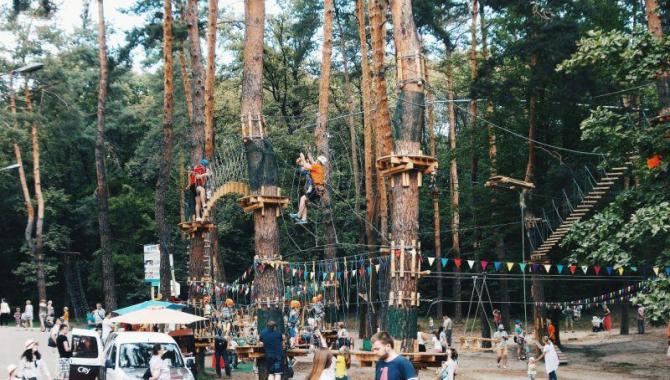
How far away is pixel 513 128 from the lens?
103ft

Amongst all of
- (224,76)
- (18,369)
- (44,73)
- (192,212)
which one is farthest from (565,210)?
(44,73)

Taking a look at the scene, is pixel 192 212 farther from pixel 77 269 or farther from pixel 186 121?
pixel 77 269

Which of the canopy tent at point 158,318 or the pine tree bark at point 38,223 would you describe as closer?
the canopy tent at point 158,318

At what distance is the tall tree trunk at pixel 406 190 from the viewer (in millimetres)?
13266

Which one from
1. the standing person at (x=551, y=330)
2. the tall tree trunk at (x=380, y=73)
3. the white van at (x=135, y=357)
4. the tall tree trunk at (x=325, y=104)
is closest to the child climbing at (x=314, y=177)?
the white van at (x=135, y=357)

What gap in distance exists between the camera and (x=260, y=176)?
1811cm

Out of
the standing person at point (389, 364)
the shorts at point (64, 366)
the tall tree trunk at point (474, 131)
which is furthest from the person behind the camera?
the tall tree trunk at point (474, 131)

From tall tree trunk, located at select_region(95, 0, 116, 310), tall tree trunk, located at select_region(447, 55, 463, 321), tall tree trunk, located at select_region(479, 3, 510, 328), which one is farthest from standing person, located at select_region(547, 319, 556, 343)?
tall tree trunk, located at select_region(95, 0, 116, 310)

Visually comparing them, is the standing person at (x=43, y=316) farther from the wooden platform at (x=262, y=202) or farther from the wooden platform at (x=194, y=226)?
the wooden platform at (x=262, y=202)

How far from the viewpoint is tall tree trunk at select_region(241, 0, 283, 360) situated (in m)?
17.8

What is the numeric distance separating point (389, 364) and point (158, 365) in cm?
837

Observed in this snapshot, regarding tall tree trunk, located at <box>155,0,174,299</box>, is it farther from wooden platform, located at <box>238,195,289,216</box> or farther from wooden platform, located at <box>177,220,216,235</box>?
wooden platform, located at <box>238,195,289,216</box>

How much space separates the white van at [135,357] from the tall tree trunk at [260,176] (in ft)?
7.30

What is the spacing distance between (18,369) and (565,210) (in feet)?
70.3
